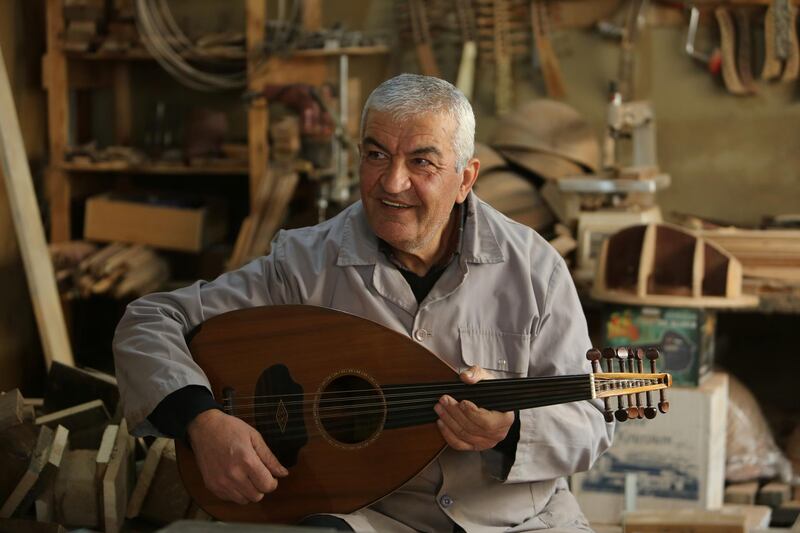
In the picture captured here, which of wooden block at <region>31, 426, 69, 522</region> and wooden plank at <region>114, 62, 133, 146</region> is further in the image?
wooden plank at <region>114, 62, 133, 146</region>

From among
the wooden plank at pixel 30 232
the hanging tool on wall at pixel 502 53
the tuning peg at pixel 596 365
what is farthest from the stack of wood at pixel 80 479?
the hanging tool on wall at pixel 502 53

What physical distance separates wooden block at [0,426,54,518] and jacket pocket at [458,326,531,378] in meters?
1.25

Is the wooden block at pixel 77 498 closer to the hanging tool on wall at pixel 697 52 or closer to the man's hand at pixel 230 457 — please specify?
the man's hand at pixel 230 457

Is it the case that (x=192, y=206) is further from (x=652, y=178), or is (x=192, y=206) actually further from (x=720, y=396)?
(x=720, y=396)

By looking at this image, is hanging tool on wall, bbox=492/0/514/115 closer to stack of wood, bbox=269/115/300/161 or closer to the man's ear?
stack of wood, bbox=269/115/300/161

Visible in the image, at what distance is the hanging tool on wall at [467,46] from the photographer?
20.4 feet

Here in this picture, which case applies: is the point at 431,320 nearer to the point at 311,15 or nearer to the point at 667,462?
the point at 667,462

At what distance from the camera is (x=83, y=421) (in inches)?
145

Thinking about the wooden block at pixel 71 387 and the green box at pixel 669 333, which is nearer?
the wooden block at pixel 71 387

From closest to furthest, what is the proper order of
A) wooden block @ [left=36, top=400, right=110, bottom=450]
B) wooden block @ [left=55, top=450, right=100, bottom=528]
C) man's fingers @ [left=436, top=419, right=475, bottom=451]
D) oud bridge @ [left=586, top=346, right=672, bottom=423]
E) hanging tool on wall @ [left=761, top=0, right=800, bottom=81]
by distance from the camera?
1. oud bridge @ [left=586, top=346, right=672, bottom=423]
2. man's fingers @ [left=436, top=419, right=475, bottom=451]
3. wooden block @ [left=55, top=450, right=100, bottom=528]
4. wooden block @ [left=36, top=400, right=110, bottom=450]
5. hanging tool on wall @ [left=761, top=0, right=800, bottom=81]

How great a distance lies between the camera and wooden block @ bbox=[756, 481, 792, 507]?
191 inches

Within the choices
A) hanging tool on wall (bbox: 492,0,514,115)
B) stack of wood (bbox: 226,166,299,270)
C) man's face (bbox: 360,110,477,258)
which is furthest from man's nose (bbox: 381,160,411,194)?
hanging tool on wall (bbox: 492,0,514,115)

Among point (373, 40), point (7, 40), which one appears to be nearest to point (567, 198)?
point (373, 40)

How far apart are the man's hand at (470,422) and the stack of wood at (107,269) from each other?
141 inches
